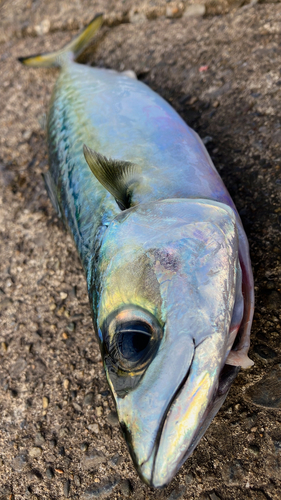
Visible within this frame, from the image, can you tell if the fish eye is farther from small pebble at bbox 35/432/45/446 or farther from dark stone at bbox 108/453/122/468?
small pebble at bbox 35/432/45/446

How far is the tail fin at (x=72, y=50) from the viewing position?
3.26 metres

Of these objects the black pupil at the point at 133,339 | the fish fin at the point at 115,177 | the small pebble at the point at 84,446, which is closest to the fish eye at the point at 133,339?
the black pupil at the point at 133,339

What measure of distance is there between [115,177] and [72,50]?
89.2 inches

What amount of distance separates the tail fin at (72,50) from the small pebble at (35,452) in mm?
3099

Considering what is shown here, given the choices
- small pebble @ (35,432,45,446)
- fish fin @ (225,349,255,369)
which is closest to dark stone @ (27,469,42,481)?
small pebble @ (35,432,45,446)

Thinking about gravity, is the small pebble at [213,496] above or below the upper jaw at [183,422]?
below

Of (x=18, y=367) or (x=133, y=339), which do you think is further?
(x=18, y=367)

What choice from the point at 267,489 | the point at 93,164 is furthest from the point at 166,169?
the point at 267,489

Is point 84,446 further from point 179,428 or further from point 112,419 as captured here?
point 179,428

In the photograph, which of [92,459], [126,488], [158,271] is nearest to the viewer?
[158,271]

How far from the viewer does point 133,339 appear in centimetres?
127

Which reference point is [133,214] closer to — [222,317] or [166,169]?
[166,169]

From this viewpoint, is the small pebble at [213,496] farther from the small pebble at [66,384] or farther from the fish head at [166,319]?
the small pebble at [66,384]

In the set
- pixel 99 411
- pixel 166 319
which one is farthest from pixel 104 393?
pixel 166 319
